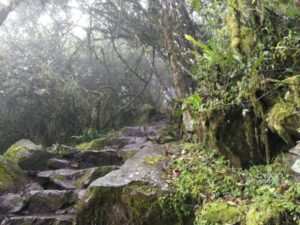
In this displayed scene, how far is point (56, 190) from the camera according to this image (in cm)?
477

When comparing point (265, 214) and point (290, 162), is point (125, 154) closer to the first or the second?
point (290, 162)

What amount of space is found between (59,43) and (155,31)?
3.67 meters

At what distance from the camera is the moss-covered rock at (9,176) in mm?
5117

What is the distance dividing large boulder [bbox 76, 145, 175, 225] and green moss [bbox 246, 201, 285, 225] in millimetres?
920

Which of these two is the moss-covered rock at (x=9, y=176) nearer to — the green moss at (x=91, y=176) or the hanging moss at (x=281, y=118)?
the green moss at (x=91, y=176)

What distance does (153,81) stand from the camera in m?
15.0

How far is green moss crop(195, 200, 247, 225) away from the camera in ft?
9.17

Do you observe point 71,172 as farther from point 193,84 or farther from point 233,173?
point 193,84

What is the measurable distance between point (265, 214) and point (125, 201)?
1.51 meters

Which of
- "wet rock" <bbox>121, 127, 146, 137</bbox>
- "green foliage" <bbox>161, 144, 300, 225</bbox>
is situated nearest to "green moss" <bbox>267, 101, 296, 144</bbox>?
"green foliage" <bbox>161, 144, 300, 225</bbox>

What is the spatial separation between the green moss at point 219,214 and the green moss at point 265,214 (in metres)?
0.10

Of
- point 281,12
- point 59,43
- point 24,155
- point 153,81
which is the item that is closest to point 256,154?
point 281,12

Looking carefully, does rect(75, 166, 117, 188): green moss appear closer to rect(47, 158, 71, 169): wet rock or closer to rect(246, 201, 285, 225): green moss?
rect(47, 158, 71, 169): wet rock

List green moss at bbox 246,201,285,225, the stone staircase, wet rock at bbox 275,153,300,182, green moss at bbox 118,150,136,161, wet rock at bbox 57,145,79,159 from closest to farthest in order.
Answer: green moss at bbox 246,201,285,225 → wet rock at bbox 275,153,300,182 → the stone staircase → green moss at bbox 118,150,136,161 → wet rock at bbox 57,145,79,159
